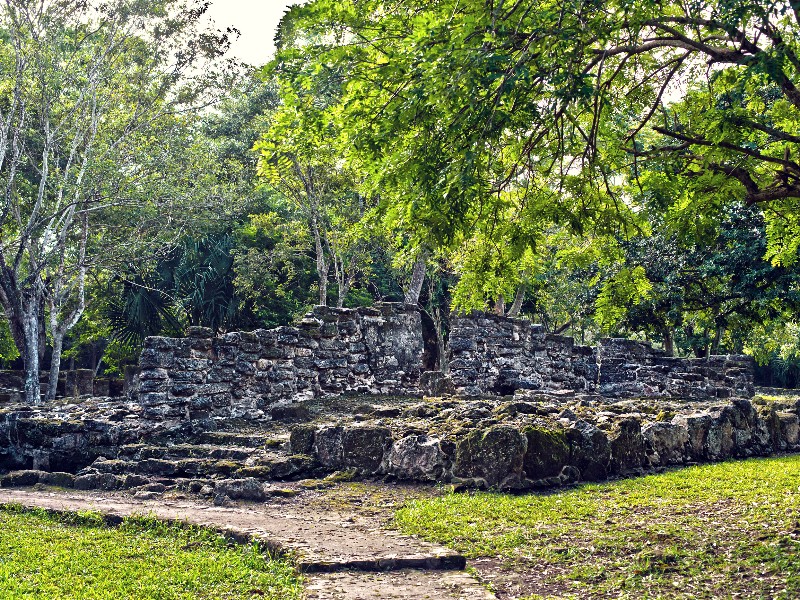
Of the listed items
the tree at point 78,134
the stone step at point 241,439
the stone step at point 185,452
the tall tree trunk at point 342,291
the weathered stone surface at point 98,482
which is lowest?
the weathered stone surface at point 98,482

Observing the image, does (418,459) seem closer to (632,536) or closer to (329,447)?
(329,447)

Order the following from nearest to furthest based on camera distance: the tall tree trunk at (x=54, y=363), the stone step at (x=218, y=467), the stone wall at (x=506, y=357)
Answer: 1. the stone step at (x=218, y=467)
2. the stone wall at (x=506, y=357)
3. the tall tree trunk at (x=54, y=363)

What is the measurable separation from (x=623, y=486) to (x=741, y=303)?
12436 mm

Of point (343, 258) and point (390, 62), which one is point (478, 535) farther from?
point (343, 258)

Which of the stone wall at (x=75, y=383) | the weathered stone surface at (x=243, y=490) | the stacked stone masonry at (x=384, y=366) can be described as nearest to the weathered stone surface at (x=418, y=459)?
the weathered stone surface at (x=243, y=490)

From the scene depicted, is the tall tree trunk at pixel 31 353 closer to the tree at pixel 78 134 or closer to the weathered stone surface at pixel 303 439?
the tree at pixel 78 134

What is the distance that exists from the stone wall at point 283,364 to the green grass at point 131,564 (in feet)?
16.5

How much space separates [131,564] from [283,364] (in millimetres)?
8157

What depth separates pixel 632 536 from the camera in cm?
Result: 732

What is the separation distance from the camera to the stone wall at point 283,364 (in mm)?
13062

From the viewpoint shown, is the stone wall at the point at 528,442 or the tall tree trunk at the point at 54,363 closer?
the stone wall at the point at 528,442

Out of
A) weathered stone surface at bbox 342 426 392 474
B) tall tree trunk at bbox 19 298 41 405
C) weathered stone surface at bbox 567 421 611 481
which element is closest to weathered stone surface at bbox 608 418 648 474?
weathered stone surface at bbox 567 421 611 481

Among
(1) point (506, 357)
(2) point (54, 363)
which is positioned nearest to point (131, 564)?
(1) point (506, 357)

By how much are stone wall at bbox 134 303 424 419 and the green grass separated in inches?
198
